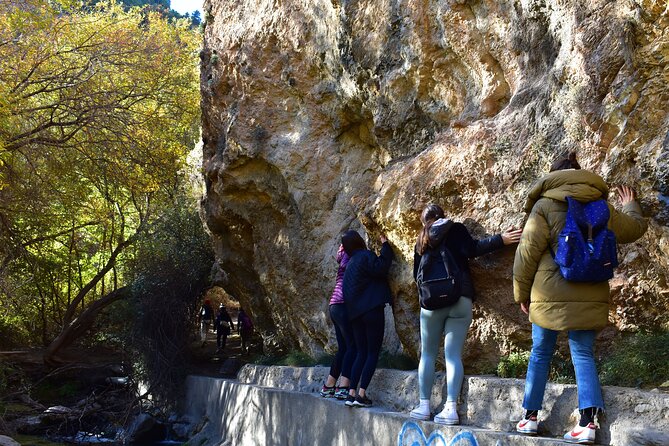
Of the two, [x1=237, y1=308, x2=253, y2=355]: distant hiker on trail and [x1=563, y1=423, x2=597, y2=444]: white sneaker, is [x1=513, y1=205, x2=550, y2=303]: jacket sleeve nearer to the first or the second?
[x1=563, y1=423, x2=597, y2=444]: white sneaker

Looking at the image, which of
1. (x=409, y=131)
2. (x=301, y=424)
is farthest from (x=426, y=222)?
(x=301, y=424)

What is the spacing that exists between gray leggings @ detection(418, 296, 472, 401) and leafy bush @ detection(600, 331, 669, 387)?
1110 millimetres

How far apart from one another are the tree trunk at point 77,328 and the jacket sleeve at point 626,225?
15.0 meters

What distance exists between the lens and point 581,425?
4688mm

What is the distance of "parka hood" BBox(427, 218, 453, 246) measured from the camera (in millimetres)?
6164

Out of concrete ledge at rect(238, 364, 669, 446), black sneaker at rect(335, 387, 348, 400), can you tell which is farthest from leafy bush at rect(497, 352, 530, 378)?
black sneaker at rect(335, 387, 348, 400)

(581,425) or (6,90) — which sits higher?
(6,90)

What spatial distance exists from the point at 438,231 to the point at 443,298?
0.55m

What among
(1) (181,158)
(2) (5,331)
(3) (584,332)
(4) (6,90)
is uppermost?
(1) (181,158)

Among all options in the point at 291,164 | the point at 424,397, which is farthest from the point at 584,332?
the point at 291,164

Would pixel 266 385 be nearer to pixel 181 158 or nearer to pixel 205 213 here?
pixel 205 213

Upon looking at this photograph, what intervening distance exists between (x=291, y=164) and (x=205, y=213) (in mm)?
3575

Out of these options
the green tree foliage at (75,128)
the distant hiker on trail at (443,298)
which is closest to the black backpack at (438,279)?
the distant hiker on trail at (443,298)

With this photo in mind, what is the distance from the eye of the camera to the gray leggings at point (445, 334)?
6.09 meters
